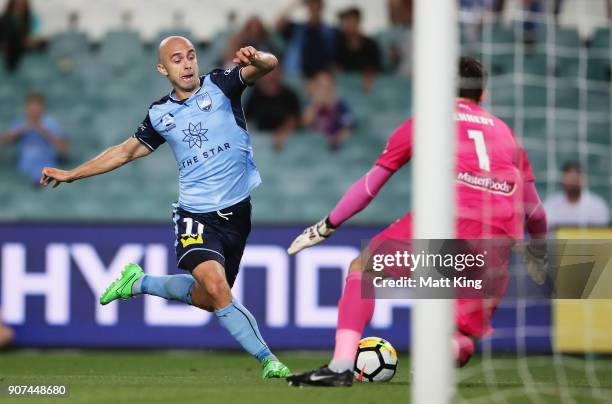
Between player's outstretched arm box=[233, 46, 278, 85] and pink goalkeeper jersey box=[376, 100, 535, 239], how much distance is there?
0.87 meters

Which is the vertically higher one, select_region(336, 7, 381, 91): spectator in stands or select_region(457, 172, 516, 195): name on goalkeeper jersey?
select_region(336, 7, 381, 91): spectator in stands

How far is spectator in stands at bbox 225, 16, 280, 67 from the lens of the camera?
39.4 ft

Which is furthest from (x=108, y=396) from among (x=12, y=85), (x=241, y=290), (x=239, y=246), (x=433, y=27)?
(x=12, y=85)

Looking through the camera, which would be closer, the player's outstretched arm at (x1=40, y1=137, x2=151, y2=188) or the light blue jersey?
the light blue jersey

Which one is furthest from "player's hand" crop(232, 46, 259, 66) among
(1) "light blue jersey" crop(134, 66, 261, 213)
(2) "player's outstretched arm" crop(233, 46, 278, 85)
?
(1) "light blue jersey" crop(134, 66, 261, 213)

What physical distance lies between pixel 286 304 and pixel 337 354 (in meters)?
4.06

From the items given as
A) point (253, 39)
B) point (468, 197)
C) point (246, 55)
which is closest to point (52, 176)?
point (246, 55)

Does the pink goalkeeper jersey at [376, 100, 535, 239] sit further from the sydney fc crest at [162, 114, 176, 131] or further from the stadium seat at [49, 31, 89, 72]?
the stadium seat at [49, 31, 89, 72]

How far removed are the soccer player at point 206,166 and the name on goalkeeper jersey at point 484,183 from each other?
140 cm

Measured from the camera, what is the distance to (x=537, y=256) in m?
6.39

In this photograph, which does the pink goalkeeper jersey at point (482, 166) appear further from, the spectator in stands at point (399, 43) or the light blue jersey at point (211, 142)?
the spectator in stands at point (399, 43)

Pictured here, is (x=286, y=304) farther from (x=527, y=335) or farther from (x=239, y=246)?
(x=239, y=246)

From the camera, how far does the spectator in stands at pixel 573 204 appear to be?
10.2 m

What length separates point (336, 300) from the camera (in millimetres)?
9742
